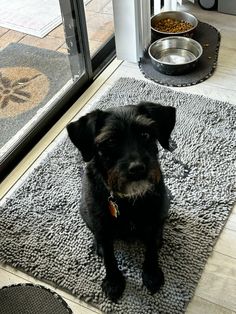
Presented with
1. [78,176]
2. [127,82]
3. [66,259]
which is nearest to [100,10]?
[127,82]

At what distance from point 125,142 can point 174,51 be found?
1567 mm

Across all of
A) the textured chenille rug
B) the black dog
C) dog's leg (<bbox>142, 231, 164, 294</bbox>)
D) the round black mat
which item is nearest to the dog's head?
the black dog

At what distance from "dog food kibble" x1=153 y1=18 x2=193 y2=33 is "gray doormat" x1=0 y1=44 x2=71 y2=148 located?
692mm

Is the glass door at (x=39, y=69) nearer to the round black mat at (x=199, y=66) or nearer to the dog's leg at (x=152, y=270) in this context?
the round black mat at (x=199, y=66)

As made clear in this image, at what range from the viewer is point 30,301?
5.22ft

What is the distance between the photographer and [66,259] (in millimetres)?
1723

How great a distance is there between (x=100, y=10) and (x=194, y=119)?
1.10m

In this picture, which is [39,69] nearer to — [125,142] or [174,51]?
[174,51]

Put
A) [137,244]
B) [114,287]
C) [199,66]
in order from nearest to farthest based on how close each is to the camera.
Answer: [114,287] < [137,244] < [199,66]

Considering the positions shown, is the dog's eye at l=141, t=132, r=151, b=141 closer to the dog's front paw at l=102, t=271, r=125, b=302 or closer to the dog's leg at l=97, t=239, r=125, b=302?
the dog's leg at l=97, t=239, r=125, b=302

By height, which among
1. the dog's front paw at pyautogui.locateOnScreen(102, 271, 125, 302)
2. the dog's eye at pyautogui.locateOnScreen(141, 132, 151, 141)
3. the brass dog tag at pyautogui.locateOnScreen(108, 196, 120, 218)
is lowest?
the dog's front paw at pyautogui.locateOnScreen(102, 271, 125, 302)

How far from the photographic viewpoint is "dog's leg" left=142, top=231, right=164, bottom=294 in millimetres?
1571

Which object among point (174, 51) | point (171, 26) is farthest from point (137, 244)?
point (171, 26)

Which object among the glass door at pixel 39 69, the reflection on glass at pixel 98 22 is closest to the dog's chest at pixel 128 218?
the glass door at pixel 39 69
